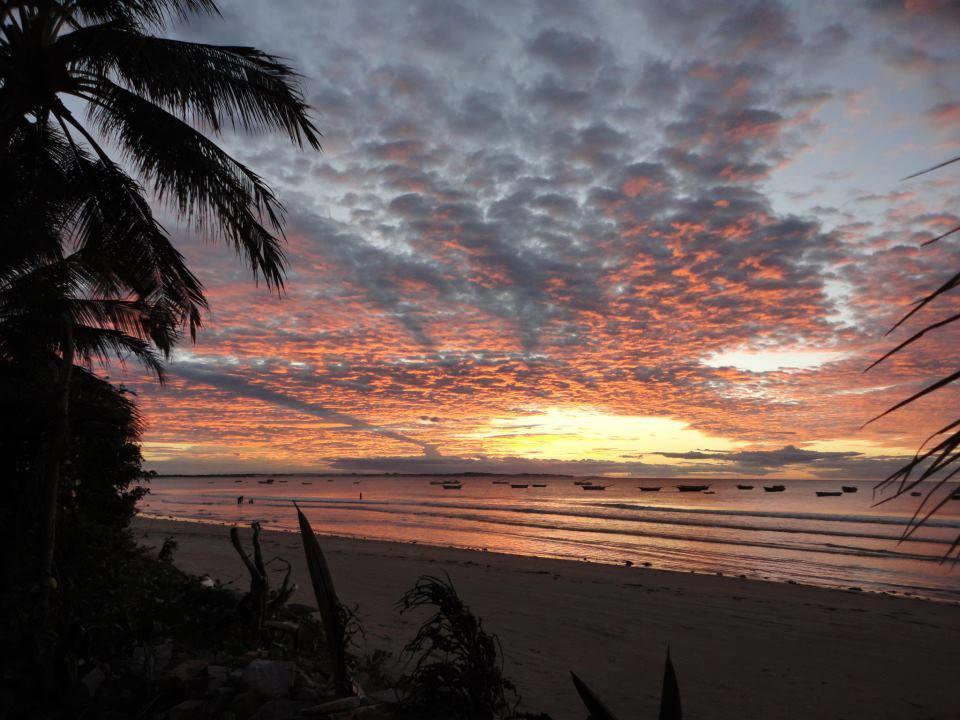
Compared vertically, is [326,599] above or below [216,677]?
above

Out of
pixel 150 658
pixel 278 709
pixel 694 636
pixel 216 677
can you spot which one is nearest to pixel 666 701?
pixel 278 709

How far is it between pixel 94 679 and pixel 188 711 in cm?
89

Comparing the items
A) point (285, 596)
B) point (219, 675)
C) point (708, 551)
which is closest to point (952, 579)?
point (708, 551)

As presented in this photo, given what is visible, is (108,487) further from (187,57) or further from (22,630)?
(187,57)

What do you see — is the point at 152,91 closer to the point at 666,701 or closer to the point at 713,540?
the point at 666,701

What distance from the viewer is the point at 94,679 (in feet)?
14.8

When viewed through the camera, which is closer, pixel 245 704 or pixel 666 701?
pixel 666 701

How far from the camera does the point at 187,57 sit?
698 cm

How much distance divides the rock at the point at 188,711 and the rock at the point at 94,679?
624mm

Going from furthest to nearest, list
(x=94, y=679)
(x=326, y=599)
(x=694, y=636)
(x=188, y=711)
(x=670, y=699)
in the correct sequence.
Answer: (x=694, y=636) < (x=94, y=679) < (x=188, y=711) < (x=326, y=599) < (x=670, y=699)

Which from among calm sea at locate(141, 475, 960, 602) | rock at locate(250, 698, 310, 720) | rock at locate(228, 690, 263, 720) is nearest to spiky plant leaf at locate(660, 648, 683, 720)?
rock at locate(250, 698, 310, 720)

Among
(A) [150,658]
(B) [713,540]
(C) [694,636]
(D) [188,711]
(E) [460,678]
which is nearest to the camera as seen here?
(E) [460,678]

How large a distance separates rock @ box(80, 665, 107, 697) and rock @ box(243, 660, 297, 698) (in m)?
0.98

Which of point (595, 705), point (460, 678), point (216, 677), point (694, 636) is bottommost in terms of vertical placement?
point (694, 636)
